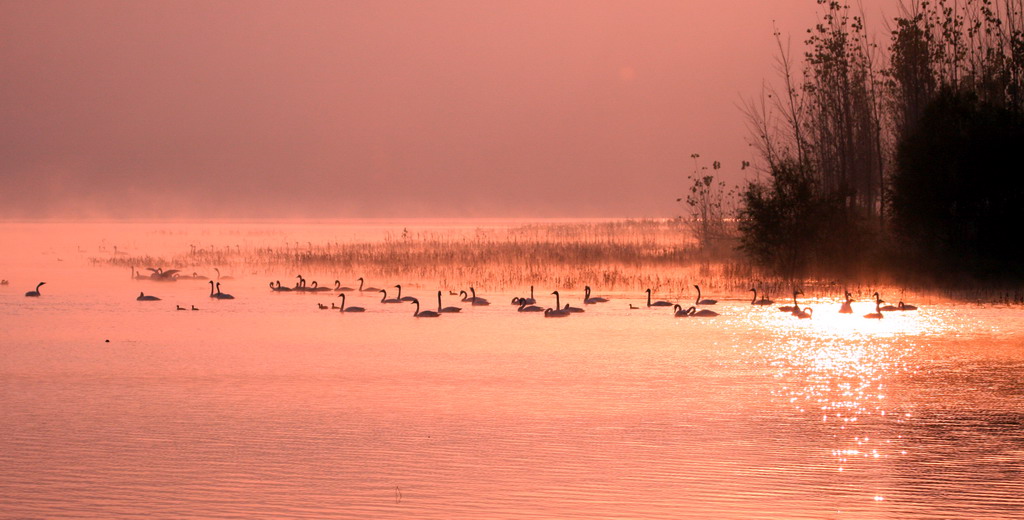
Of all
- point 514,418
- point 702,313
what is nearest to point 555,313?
point 702,313

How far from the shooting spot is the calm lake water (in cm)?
834

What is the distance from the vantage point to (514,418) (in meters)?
11.4

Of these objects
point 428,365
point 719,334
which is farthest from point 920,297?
point 428,365

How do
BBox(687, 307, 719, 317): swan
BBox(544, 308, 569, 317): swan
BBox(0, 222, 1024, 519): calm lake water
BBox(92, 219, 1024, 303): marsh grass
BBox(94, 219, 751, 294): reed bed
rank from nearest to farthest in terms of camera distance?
1. BBox(0, 222, 1024, 519): calm lake water
2. BBox(687, 307, 719, 317): swan
3. BBox(544, 308, 569, 317): swan
4. BBox(92, 219, 1024, 303): marsh grass
5. BBox(94, 219, 751, 294): reed bed

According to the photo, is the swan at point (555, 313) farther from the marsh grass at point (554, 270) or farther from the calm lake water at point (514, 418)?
the marsh grass at point (554, 270)

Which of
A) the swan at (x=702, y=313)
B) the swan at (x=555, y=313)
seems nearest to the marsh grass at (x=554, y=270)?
the swan at (x=702, y=313)

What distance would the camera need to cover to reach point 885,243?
35969mm

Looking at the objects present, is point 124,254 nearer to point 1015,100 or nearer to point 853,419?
point 1015,100

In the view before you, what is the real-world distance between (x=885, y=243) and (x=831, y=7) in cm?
1325

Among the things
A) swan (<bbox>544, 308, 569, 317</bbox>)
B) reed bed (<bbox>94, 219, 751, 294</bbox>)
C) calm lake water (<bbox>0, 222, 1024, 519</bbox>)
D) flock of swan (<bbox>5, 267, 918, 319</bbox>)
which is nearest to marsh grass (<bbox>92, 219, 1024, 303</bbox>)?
reed bed (<bbox>94, 219, 751, 294</bbox>)

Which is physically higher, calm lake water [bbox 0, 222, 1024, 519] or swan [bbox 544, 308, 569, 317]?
swan [bbox 544, 308, 569, 317]

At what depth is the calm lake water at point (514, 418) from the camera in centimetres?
834

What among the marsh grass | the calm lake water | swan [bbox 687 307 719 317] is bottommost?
the calm lake water

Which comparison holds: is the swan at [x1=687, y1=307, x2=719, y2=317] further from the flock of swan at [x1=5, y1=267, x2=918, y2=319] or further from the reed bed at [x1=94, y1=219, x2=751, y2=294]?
the reed bed at [x1=94, y1=219, x2=751, y2=294]
